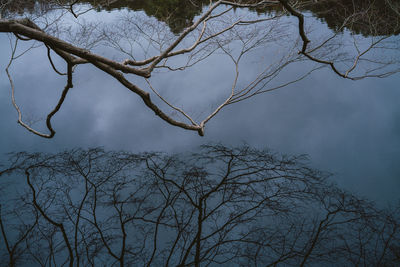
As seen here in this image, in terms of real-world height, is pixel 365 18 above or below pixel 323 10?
below

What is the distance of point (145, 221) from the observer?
4.32m

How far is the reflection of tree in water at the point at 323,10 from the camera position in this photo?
561 centimetres

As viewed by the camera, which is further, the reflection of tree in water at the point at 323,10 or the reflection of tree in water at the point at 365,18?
the reflection of tree in water at the point at 323,10

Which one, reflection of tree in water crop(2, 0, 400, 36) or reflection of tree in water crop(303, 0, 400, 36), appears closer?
reflection of tree in water crop(303, 0, 400, 36)

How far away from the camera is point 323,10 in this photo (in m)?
9.59

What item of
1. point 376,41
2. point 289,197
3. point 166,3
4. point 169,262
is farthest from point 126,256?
point 166,3

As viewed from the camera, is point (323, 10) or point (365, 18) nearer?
point (365, 18)

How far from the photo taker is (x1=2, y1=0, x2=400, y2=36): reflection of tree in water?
221 inches

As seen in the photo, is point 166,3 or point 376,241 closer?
point 376,241

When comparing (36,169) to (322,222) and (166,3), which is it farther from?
(166,3)

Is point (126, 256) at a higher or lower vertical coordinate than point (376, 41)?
lower

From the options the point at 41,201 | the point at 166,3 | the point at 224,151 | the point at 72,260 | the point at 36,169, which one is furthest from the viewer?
the point at 166,3

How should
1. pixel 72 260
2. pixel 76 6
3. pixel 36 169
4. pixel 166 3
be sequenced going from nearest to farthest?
pixel 72 260 → pixel 76 6 → pixel 36 169 → pixel 166 3

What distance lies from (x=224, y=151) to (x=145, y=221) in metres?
2.67
